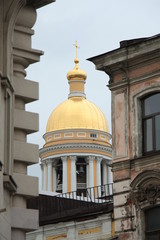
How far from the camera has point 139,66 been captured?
2898cm

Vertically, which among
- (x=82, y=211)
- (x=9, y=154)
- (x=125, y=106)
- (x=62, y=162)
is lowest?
(x=9, y=154)

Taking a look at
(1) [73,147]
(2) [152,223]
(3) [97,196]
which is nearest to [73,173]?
(1) [73,147]

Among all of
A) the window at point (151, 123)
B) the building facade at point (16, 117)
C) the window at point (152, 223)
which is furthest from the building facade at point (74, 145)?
the building facade at point (16, 117)

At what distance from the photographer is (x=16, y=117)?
14297mm

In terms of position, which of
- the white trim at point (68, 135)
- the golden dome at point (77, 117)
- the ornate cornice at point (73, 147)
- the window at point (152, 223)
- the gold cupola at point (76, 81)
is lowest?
the window at point (152, 223)

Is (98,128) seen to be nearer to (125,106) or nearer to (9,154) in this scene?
(125,106)

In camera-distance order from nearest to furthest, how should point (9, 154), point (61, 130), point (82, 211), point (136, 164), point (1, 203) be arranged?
1. point (1, 203)
2. point (9, 154)
3. point (136, 164)
4. point (82, 211)
5. point (61, 130)

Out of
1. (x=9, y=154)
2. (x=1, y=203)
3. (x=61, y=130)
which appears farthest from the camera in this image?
(x=61, y=130)

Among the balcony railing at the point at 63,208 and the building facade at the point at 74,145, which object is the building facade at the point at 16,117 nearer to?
the balcony railing at the point at 63,208

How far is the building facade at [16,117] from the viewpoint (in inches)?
532

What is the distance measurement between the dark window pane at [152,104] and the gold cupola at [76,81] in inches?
1853

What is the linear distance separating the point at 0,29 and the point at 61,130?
190ft

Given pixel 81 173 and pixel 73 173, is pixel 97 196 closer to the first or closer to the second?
pixel 73 173

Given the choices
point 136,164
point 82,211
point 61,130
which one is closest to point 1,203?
point 136,164
